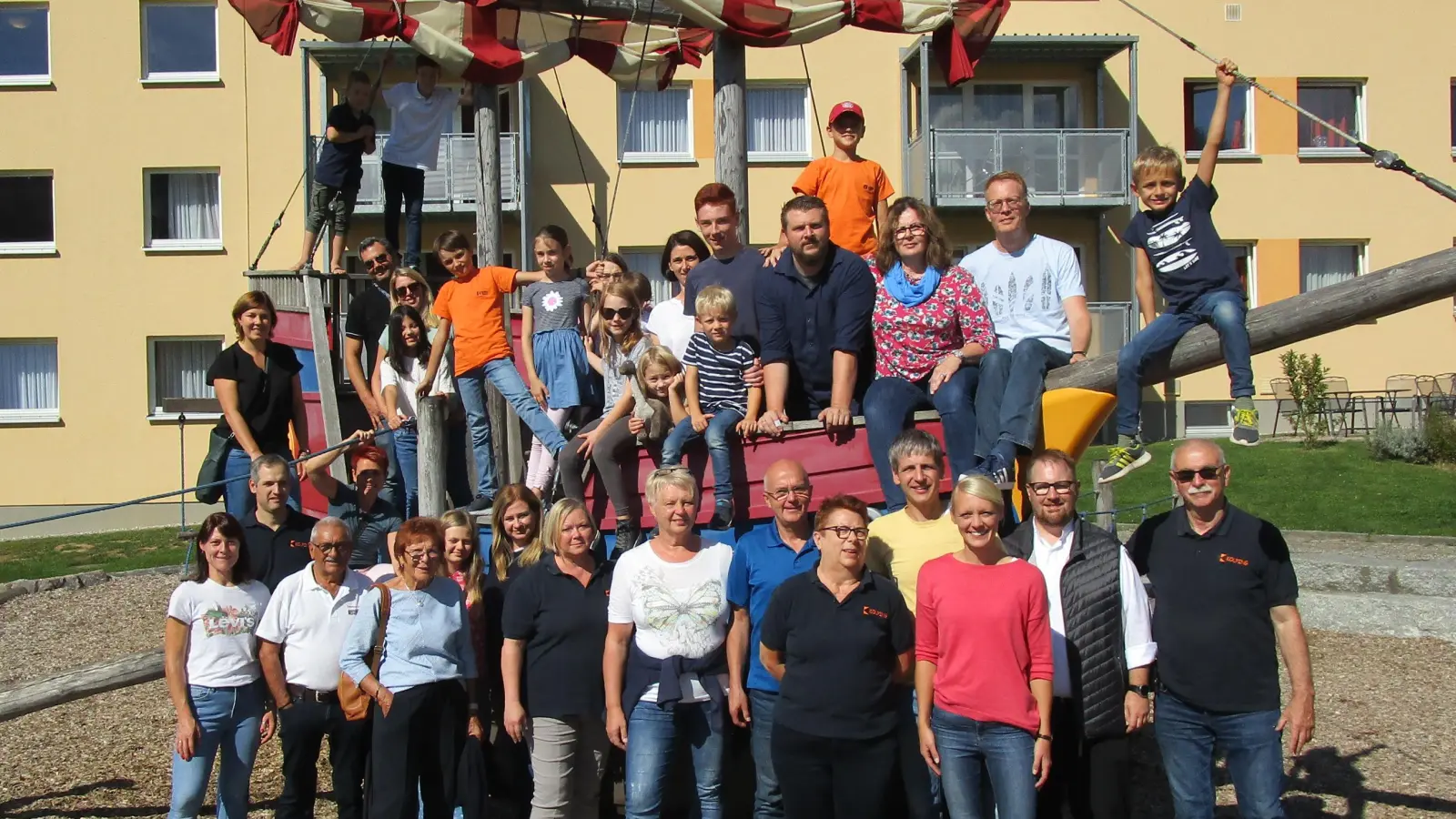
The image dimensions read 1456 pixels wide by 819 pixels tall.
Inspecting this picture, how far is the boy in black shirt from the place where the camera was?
379 inches

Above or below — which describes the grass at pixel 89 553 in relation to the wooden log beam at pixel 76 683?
below

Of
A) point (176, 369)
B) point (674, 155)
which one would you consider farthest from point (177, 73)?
point (674, 155)

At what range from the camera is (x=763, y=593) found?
5.02m

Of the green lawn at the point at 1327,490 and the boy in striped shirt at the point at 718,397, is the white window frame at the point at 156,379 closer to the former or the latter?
the green lawn at the point at 1327,490

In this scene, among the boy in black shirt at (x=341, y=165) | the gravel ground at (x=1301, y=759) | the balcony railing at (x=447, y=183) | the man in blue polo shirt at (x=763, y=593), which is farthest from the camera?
the balcony railing at (x=447, y=183)

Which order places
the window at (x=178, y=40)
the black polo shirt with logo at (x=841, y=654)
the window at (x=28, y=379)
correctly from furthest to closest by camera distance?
the window at (x=28, y=379) → the window at (x=178, y=40) → the black polo shirt with logo at (x=841, y=654)

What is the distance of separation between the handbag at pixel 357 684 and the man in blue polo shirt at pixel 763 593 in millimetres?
1297

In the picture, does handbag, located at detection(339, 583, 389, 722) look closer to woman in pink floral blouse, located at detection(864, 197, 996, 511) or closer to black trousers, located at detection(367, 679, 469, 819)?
black trousers, located at detection(367, 679, 469, 819)

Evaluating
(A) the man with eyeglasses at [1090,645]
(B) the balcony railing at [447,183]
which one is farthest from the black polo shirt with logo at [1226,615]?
(B) the balcony railing at [447,183]

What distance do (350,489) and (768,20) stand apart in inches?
127

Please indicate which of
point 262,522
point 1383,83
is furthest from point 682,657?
point 1383,83

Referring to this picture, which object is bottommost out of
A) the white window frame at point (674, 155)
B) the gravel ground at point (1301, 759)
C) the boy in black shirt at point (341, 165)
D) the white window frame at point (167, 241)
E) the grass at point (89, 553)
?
the gravel ground at point (1301, 759)

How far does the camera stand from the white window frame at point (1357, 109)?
2209 centimetres

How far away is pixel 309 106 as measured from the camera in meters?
20.5
